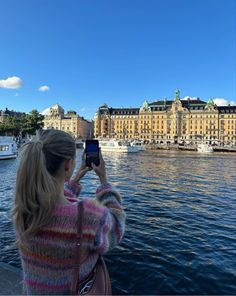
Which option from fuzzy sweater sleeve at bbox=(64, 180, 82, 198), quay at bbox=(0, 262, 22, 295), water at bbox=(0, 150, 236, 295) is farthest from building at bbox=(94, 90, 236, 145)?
fuzzy sweater sleeve at bbox=(64, 180, 82, 198)

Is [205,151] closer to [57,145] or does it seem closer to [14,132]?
[14,132]

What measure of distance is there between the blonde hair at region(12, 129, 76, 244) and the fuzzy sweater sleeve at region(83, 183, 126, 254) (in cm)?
31

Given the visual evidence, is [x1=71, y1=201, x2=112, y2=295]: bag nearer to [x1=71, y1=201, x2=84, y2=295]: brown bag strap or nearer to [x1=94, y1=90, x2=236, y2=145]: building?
[x1=71, y1=201, x2=84, y2=295]: brown bag strap

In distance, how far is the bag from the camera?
234 centimetres

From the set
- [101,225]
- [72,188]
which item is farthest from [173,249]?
[101,225]

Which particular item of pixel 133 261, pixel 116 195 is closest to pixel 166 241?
pixel 133 261

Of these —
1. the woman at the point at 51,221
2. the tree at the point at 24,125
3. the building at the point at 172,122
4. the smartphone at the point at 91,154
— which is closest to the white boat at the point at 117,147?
the tree at the point at 24,125

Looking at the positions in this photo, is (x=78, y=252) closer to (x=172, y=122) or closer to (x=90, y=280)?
(x=90, y=280)

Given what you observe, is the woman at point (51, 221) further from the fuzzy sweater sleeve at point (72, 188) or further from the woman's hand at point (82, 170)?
the fuzzy sweater sleeve at point (72, 188)

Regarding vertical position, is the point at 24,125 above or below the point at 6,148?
above

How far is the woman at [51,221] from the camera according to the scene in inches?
91.4

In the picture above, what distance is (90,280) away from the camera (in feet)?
8.29

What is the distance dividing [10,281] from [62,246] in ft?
10.2

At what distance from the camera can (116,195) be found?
2836mm
